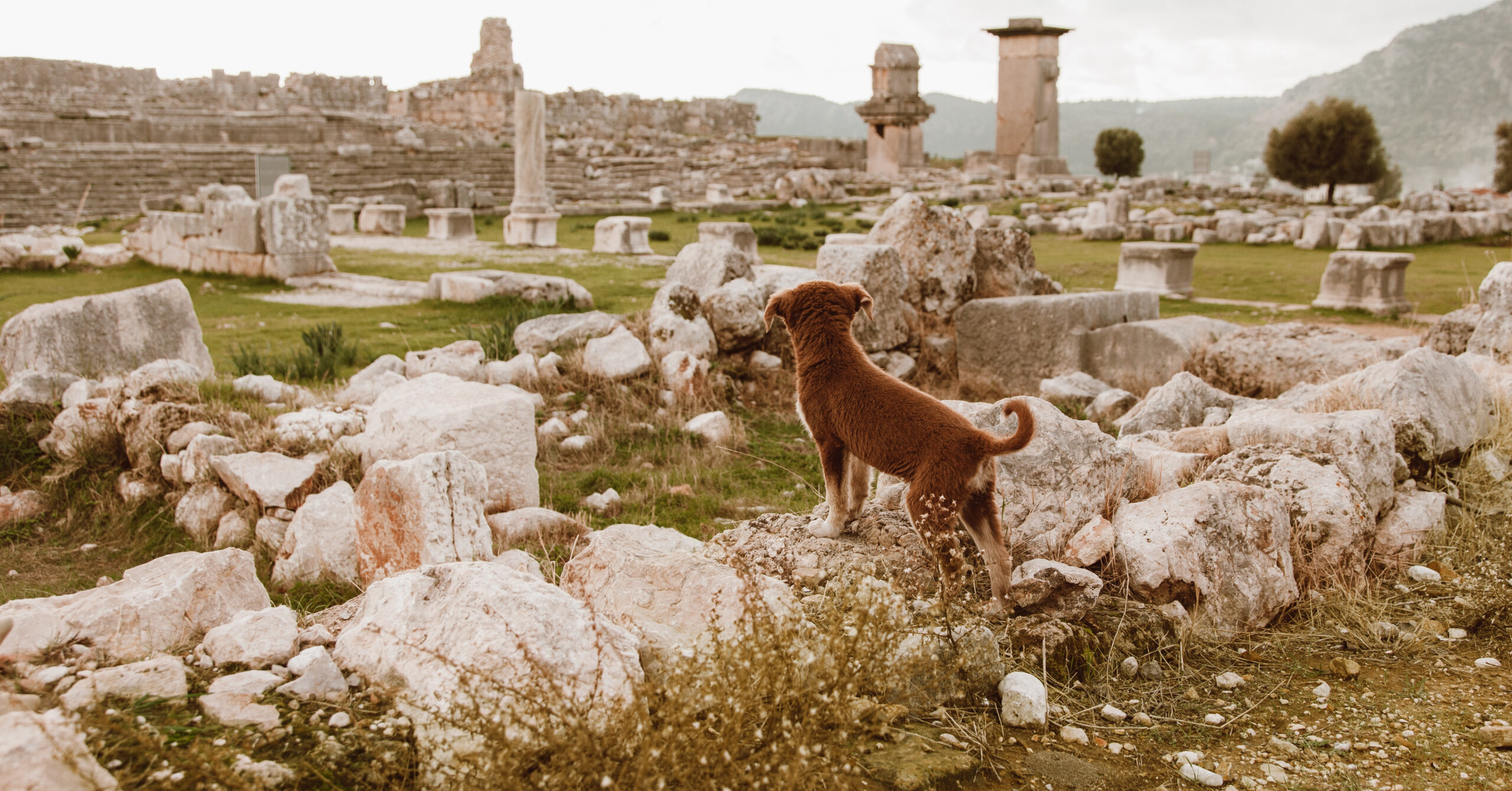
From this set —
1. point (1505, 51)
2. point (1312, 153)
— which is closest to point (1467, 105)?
point (1505, 51)

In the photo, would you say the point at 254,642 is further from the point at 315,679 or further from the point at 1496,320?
the point at 1496,320

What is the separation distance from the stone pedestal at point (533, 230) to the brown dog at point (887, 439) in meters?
14.3

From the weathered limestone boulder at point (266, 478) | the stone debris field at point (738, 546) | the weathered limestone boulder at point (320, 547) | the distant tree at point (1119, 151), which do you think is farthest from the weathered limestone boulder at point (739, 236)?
the distant tree at point (1119, 151)

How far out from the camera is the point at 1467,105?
397ft

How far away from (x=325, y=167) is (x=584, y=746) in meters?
25.6

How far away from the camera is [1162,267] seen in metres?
11.5

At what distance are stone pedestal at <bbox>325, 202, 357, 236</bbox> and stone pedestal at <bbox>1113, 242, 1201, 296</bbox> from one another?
46.8ft

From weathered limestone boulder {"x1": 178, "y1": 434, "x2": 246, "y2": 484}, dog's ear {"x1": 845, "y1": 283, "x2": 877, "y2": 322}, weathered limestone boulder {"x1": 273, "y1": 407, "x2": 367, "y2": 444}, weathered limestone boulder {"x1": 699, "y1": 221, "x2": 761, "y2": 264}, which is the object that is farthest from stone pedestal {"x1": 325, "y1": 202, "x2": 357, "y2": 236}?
dog's ear {"x1": 845, "y1": 283, "x2": 877, "y2": 322}

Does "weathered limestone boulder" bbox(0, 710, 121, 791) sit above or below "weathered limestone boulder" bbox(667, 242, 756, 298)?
below

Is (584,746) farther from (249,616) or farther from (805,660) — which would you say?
(249,616)

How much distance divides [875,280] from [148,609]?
5.81 meters

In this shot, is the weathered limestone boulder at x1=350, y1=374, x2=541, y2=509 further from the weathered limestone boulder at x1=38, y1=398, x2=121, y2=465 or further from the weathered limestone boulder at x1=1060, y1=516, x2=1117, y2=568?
the weathered limestone boulder at x1=1060, y1=516, x2=1117, y2=568

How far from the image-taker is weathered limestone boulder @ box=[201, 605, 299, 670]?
8.00ft

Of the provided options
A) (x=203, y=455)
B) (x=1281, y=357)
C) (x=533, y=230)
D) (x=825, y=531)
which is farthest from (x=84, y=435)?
(x=533, y=230)
